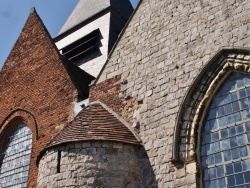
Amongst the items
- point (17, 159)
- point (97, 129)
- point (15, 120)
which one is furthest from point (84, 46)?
point (97, 129)

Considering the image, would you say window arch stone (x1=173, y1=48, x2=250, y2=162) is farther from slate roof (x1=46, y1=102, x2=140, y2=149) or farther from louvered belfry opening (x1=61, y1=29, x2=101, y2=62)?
louvered belfry opening (x1=61, y1=29, x2=101, y2=62)

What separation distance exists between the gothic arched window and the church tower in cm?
566

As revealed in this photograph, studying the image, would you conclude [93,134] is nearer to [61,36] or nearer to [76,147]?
[76,147]

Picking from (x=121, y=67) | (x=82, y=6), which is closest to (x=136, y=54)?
(x=121, y=67)

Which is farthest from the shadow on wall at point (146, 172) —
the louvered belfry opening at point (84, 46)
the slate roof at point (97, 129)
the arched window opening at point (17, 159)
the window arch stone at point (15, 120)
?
the louvered belfry opening at point (84, 46)

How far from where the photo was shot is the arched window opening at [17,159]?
36.7 ft

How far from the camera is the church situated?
7750mm

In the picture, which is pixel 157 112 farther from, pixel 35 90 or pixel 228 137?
pixel 35 90

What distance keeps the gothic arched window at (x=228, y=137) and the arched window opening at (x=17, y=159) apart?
5.28 m

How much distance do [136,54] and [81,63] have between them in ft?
15.8

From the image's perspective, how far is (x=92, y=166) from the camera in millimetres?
7984

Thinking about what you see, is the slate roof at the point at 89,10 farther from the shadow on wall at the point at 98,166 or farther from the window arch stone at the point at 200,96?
the shadow on wall at the point at 98,166

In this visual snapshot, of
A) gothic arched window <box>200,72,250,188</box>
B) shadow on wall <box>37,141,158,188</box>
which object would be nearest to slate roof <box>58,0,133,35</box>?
shadow on wall <box>37,141,158,188</box>

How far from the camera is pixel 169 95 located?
28.5ft
